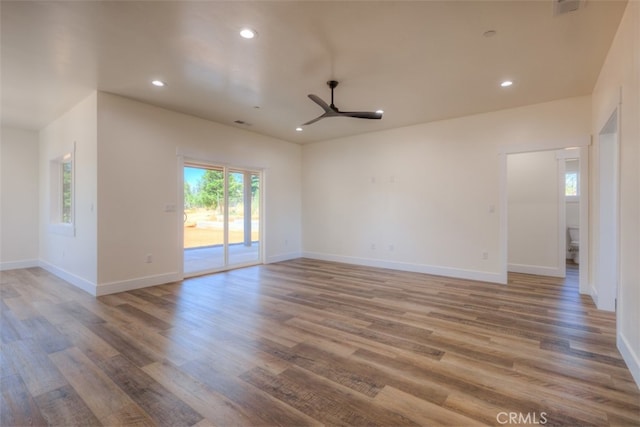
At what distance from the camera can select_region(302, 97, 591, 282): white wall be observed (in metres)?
4.86

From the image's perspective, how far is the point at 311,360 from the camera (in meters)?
2.45

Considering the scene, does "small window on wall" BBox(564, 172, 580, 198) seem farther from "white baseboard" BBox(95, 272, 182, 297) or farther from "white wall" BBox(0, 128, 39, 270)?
"white wall" BBox(0, 128, 39, 270)

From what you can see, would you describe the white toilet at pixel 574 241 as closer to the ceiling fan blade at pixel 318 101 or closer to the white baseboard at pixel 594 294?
the white baseboard at pixel 594 294

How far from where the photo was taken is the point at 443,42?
2928 millimetres

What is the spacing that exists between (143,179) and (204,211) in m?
1.35

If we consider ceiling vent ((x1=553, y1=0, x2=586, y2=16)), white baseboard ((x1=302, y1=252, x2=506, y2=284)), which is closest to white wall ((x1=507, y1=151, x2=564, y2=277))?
white baseboard ((x1=302, y1=252, x2=506, y2=284))

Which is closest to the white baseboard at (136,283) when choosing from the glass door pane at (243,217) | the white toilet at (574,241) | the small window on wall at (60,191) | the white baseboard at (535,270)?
the glass door pane at (243,217)

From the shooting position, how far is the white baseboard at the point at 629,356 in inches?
83.1

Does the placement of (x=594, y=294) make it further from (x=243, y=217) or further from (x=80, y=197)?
(x=80, y=197)

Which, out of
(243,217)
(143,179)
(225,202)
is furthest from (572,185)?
(143,179)

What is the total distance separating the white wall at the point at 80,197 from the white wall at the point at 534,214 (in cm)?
732

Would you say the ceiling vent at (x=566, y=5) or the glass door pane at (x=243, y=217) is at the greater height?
the ceiling vent at (x=566, y=5)

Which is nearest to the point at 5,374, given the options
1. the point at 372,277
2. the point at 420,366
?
the point at 420,366

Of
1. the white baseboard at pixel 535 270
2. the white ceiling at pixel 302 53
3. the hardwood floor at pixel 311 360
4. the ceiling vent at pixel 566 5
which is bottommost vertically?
the hardwood floor at pixel 311 360
